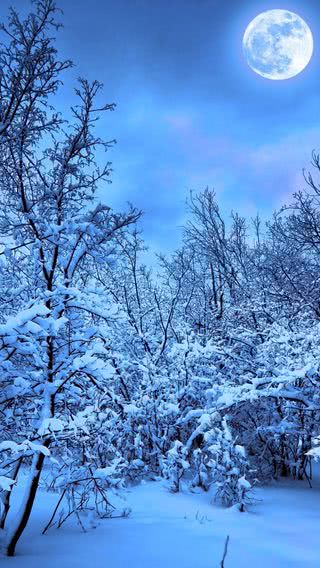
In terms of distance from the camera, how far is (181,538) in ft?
16.4

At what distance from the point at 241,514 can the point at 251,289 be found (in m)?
8.53

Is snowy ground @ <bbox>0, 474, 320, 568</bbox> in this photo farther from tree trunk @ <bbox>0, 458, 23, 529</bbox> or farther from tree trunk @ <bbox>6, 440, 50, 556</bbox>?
tree trunk @ <bbox>0, 458, 23, 529</bbox>

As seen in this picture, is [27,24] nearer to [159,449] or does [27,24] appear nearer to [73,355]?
[73,355]

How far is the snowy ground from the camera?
425 centimetres

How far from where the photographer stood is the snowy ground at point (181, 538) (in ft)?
14.0

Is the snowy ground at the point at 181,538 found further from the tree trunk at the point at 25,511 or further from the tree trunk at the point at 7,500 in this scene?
the tree trunk at the point at 7,500

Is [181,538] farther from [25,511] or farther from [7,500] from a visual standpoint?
[7,500]

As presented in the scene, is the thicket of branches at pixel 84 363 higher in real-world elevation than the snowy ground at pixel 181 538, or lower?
higher

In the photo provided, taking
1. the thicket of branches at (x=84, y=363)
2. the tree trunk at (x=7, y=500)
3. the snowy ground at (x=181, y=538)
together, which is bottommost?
the snowy ground at (x=181, y=538)

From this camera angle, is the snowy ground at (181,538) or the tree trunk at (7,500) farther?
the tree trunk at (7,500)

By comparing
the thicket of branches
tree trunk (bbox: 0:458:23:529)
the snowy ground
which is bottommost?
the snowy ground

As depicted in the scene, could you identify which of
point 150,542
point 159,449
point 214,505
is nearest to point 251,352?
point 159,449

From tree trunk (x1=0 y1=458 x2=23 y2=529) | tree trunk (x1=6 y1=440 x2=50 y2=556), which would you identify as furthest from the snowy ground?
tree trunk (x1=0 y1=458 x2=23 y2=529)

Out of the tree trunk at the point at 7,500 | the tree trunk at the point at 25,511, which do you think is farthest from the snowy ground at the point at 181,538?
the tree trunk at the point at 7,500
